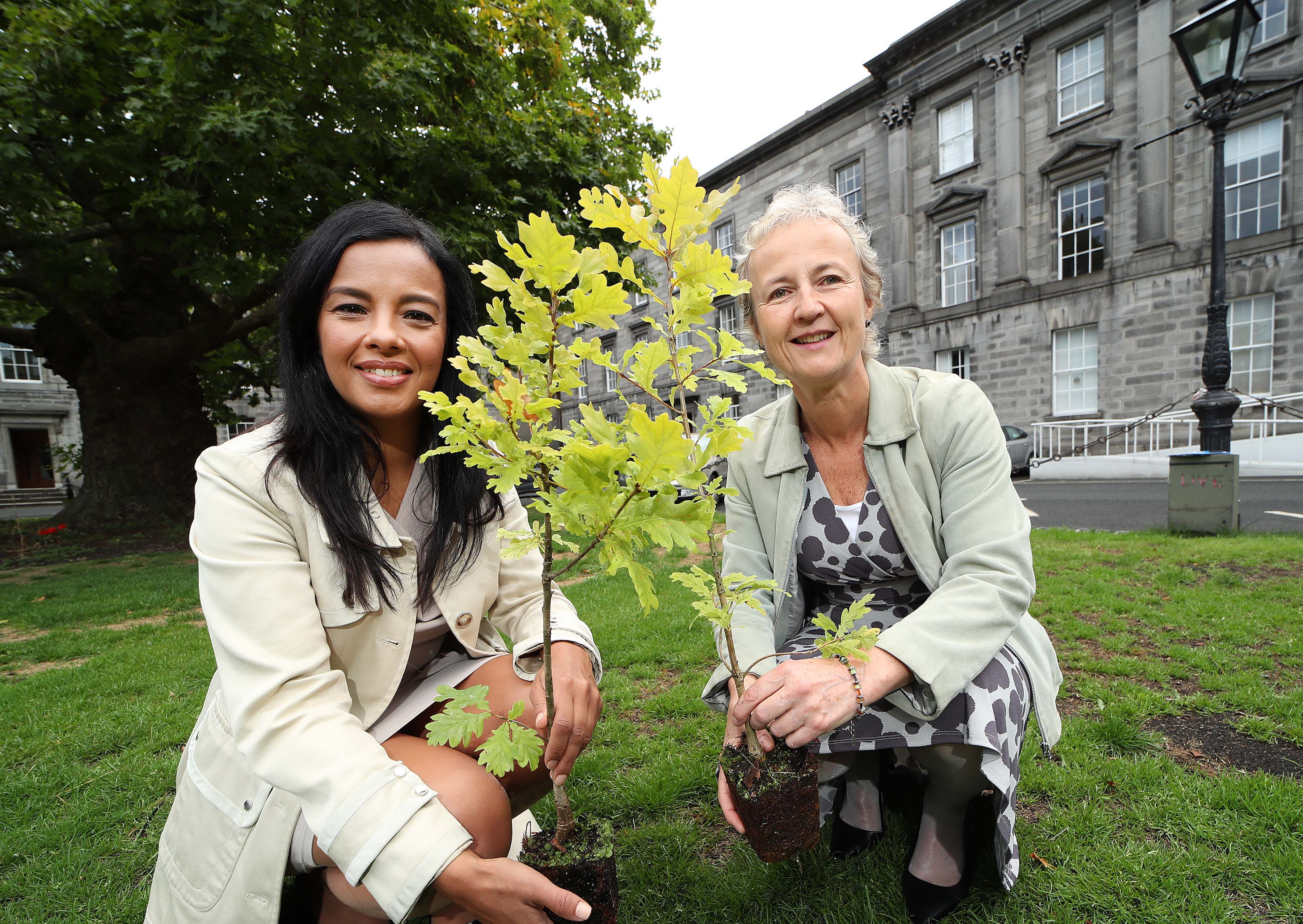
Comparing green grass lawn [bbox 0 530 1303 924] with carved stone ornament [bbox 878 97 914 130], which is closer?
green grass lawn [bbox 0 530 1303 924]

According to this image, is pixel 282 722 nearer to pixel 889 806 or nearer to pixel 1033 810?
pixel 889 806

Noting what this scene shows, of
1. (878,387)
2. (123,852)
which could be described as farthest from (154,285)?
(878,387)

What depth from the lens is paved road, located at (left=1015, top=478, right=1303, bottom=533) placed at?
7.30 m

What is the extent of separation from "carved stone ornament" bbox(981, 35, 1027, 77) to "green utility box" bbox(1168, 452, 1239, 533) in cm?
1522

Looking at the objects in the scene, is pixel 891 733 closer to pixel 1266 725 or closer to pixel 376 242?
pixel 376 242

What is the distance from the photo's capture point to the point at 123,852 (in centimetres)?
222

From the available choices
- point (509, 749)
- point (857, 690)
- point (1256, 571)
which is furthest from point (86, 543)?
point (1256, 571)

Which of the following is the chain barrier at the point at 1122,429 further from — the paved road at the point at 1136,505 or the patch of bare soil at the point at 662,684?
the patch of bare soil at the point at 662,684

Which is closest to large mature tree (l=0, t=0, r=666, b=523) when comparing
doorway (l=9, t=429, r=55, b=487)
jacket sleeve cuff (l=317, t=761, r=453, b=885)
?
jacket sleeve cuff (l=317, t=761, r=453, b=885)

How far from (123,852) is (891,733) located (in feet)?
8.88

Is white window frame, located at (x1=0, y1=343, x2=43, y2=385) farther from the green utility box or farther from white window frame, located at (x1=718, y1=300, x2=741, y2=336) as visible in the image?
the green utility box

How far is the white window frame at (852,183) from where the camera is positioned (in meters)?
21.0

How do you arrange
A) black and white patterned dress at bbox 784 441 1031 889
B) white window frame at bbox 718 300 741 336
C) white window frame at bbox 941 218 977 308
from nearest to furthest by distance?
black and white patterned dress at bbox 784 441 1031 889
white window frame at bbox 941 218 977 308
white window frame at bbox 718 300 741 336

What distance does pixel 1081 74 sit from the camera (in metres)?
15.6
